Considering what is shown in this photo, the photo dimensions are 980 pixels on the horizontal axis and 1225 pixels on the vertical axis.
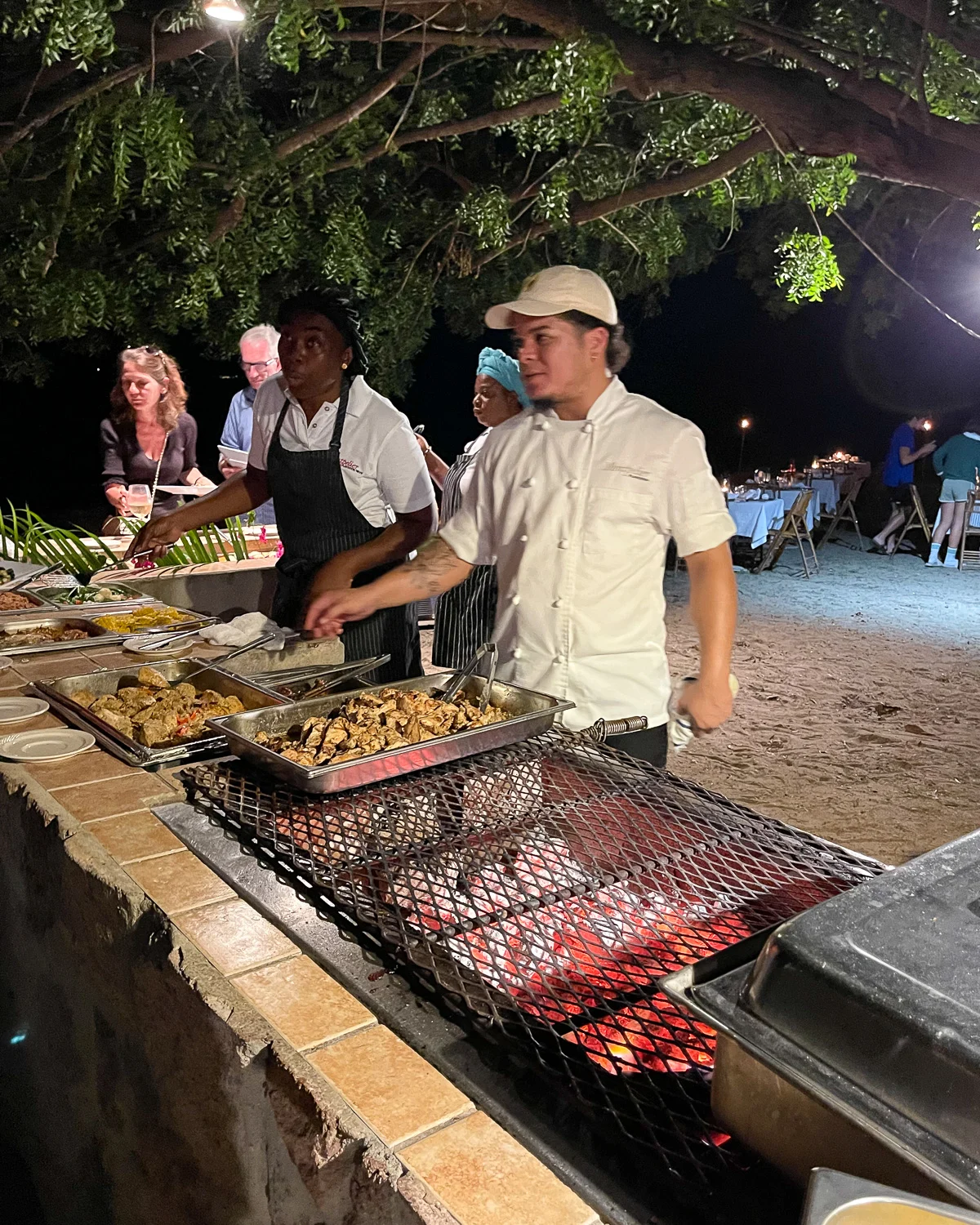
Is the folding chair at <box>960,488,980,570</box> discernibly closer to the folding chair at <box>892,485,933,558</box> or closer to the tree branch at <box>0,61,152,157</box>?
the folding chair at <box>892,485,933,558</box>

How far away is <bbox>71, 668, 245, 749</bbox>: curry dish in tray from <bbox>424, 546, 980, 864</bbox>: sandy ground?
2.74m

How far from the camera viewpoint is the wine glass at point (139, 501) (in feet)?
18.1

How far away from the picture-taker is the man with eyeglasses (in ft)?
19.2

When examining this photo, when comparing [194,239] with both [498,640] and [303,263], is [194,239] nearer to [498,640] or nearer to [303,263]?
[303,263]

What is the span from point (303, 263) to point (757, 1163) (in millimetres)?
10289

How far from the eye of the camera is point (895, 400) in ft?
66.7

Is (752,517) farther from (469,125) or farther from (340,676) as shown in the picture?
(340,676)

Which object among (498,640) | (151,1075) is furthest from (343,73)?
(151,1075)

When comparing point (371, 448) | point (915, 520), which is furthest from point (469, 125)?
point (915, 520)

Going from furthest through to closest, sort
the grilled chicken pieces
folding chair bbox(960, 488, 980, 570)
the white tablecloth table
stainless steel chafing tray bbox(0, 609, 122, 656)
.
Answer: folding chair bbox(960, 488, 980, 570) < the white tablecloth table < stainless steel chafing tray bbox(0, 609, 122, 656) < the grilled chicken pieces

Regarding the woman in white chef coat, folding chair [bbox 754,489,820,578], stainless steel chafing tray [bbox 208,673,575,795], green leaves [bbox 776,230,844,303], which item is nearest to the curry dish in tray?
stainless steel chafing tray [bbox 208,673,575,795]

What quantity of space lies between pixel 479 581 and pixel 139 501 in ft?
8.36

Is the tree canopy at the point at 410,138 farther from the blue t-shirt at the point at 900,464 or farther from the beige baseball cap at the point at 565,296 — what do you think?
the blue t-shirt at the point at 900,464

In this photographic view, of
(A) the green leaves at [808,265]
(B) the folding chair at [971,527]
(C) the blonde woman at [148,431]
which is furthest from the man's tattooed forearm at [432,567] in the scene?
(B) the folding chair at [971,527]
